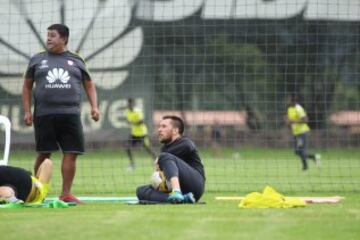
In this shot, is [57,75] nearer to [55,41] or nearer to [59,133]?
[55,41]

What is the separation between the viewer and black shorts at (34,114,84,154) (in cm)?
1045

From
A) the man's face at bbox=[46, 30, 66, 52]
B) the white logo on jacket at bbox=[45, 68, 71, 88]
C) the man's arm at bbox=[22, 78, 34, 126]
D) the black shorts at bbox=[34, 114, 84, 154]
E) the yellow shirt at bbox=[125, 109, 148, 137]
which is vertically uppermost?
the man's face at bbox=[46, 30, 66, 52]

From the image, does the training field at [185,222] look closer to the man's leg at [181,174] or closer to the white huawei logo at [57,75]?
the man's leg at [181,174]

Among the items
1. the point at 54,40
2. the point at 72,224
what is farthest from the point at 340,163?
the point at 72,224

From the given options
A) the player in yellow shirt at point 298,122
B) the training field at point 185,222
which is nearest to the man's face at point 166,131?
the training field at point 185,222

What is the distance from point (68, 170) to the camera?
10438mm

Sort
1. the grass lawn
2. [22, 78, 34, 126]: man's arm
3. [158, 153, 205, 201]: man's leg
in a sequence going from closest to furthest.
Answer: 1. the grass lawn
2. [158, 153, 205, 201]: man's leg
3. [22, 78, 34, 126]: man's arm

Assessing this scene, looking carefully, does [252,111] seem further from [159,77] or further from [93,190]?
[93,190]

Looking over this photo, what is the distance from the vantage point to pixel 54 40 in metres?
10.4

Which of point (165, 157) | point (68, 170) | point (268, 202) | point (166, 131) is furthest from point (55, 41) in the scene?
point (268, 202)

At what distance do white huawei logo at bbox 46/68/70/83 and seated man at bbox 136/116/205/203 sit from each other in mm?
1287

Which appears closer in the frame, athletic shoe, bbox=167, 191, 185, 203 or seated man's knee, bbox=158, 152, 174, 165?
athletic shoe, bbox=167, 191, 185, 203

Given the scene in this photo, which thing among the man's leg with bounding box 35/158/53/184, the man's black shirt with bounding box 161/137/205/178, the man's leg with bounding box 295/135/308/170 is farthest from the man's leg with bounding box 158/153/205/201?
the man's leg with bounding box 295/135/308/170

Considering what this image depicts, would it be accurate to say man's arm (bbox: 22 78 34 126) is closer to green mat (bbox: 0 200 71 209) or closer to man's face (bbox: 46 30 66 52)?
man's face (bbox: 46 30 66 52)
